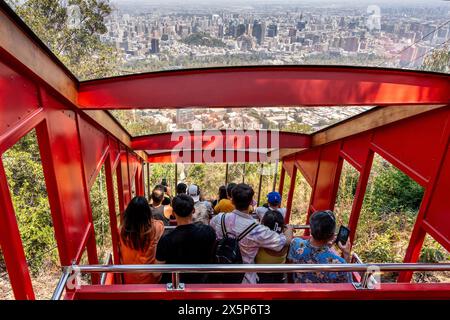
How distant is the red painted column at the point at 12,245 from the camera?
2432 millimetres

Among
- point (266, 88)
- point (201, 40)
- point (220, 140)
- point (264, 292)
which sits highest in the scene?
point (201, 40)

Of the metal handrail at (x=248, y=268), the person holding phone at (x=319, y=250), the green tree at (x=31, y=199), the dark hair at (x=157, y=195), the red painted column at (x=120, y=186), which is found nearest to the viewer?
the metal handrail at (x=248, y=268)

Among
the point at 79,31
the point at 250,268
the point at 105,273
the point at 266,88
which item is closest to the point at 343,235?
the point at 250,268

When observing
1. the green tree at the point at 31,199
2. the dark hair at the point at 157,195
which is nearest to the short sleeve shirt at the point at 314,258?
the dark hair at the point at 157,195

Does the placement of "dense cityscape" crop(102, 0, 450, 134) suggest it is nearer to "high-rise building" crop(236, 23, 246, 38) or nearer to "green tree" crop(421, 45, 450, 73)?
"high-rise building" crop(236, 23, 246, 38)

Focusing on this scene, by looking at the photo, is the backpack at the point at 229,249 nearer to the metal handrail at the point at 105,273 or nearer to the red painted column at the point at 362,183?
the metal handrail at the point at 105,273

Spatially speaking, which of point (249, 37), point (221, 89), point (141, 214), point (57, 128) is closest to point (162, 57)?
point (221, 89)

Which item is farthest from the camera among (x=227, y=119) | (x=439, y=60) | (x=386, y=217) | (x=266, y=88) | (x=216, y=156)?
(x=386, y=217)

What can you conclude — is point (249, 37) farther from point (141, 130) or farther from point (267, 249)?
point (141, 130)

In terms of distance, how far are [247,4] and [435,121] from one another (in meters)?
2.88

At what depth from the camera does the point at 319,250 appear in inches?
112

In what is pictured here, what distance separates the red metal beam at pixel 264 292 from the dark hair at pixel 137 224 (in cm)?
52

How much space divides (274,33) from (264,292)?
3266mm

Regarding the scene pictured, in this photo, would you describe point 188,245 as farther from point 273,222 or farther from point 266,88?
point 266,88
